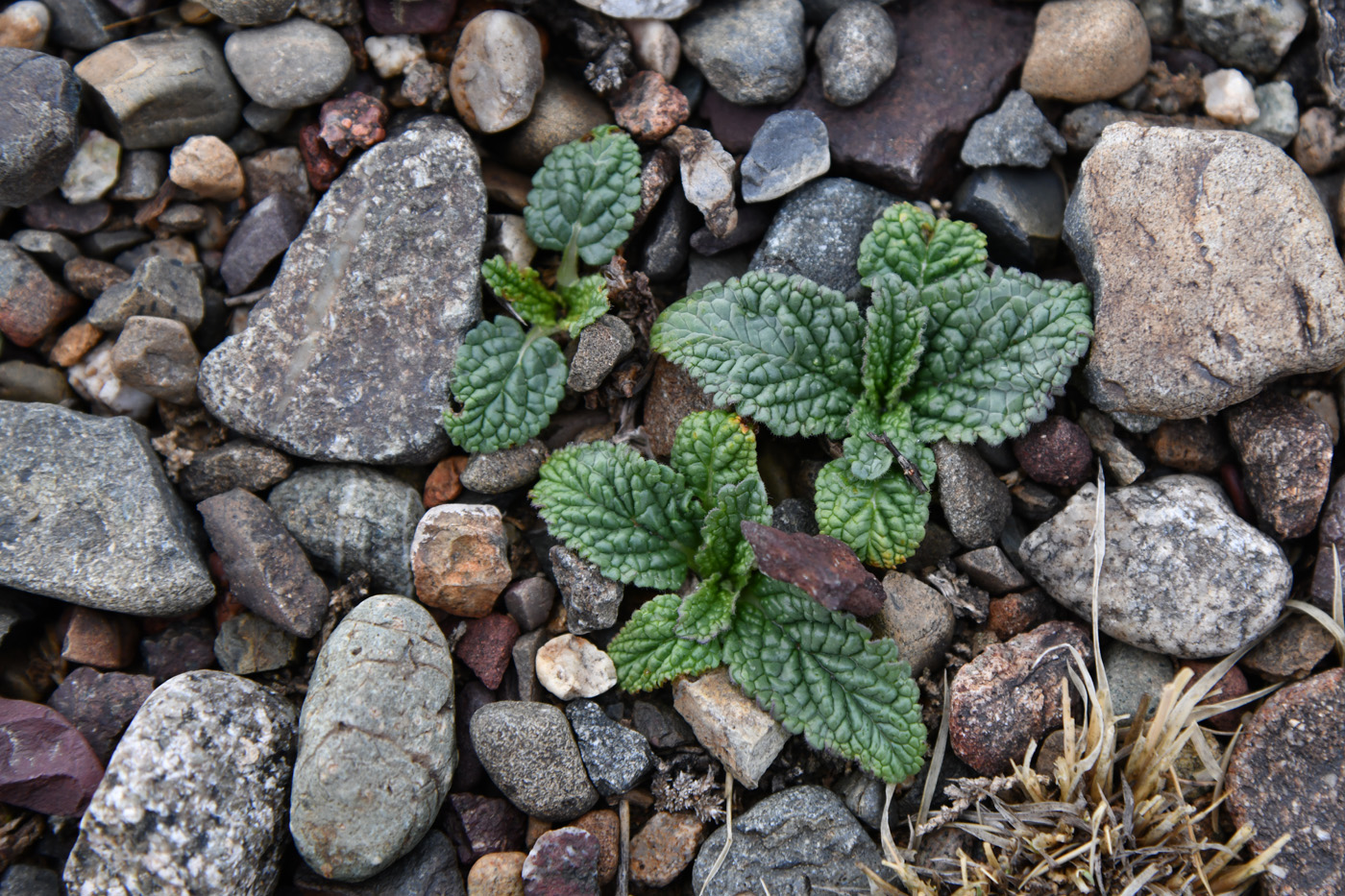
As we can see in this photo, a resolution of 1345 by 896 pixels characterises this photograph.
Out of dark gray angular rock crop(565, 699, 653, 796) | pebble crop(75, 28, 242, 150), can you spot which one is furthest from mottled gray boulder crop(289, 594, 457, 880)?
pebble crop(75, 28, 242, 150)

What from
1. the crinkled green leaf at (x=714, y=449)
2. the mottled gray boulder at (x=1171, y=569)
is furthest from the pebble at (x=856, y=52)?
the mottled gray boulder at (x=1171, y=569)

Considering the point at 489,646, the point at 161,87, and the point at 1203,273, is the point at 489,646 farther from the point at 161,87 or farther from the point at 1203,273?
the point at 1203,273

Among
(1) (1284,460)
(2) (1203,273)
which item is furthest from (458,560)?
(1) (1284,460)

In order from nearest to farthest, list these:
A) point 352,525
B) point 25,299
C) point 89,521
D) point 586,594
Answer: point 89,521, point 586,594, point 352,525, point 25,299

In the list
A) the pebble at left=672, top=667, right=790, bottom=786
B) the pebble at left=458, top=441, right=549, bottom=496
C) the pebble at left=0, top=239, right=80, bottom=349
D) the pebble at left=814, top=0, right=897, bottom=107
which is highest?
the pebble at left=814, top=0, right=897, bottom=107

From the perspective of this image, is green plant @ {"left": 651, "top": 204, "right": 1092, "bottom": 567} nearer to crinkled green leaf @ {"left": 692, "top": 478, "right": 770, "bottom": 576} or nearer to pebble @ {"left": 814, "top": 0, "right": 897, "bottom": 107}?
crinkled green leaf @ {"left": 692, "top": 478, "right": 770, "bottom": 576}

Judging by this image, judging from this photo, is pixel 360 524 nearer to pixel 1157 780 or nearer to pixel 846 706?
pixel 846 706
